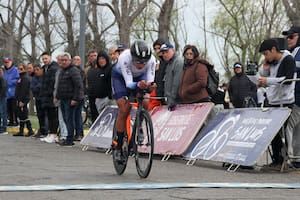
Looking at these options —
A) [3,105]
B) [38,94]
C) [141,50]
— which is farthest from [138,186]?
[3,105]

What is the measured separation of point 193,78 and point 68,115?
12.9 feet

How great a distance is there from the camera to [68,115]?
15.9 m

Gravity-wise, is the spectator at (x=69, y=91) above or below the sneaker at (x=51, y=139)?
above

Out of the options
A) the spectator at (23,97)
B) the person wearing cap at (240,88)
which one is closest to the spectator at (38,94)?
the spectator at (23,97)

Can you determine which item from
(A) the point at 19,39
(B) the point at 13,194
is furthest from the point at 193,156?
(A) the point at 19,39

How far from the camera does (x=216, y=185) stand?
8.82 meters

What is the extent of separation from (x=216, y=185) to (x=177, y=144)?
3.53 meters

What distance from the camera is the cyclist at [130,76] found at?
9516 mm

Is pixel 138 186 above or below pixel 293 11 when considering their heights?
below

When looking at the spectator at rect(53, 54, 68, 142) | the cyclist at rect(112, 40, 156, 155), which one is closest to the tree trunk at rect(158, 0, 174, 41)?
the spectator at rect(53, 54, 68, 142)

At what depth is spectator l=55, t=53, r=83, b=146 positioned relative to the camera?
1567cm

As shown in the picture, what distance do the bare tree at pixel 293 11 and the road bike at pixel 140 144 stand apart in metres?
19.0

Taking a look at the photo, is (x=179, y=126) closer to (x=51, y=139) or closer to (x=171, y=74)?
(x=171, y=74)

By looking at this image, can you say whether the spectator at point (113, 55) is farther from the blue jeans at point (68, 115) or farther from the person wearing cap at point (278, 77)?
the person wearing cap at point (278, 77)
